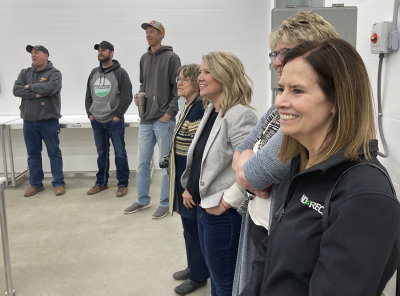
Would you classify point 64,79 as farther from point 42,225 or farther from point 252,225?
point 252,225

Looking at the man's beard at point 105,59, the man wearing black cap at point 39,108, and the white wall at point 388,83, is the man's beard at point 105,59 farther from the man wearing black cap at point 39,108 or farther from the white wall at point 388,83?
the white wall at point 388,83

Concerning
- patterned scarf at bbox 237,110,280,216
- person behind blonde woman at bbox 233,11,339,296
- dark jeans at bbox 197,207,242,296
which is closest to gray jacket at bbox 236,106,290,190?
person behind blonde woman at bbox 233,11,339,296

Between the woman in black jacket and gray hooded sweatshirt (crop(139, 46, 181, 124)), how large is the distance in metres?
2.87

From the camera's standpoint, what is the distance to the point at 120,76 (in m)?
4.29

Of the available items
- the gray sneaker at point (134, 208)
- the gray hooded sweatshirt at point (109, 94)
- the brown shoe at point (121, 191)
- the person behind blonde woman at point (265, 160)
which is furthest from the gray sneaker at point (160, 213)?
the person behind blonde woman at point (265, 160)

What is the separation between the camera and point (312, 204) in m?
0.81

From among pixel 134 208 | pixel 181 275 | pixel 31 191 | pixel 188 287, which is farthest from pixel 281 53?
pixel 31 191

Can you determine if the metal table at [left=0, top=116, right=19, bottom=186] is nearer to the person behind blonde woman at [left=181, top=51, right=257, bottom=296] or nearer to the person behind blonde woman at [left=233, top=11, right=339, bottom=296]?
the person behind blonde woman at [left=181, top=51, right=257, bottom=296]

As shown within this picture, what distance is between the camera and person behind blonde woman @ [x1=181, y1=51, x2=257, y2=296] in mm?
1712

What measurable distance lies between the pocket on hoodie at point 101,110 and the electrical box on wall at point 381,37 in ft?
9.84

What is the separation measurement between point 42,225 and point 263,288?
10.4 ft

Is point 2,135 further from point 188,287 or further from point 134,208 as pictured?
point 188,287

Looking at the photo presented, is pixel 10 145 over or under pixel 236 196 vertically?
under

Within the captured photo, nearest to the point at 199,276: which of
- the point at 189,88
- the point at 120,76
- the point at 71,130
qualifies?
the point at 189,88
